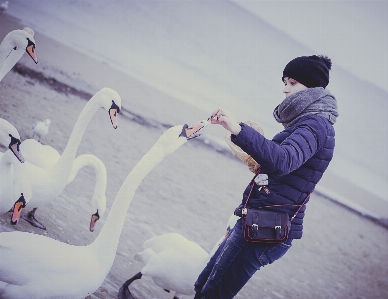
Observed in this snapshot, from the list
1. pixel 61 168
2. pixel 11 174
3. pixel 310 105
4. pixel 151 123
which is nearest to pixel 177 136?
pixel 310 105

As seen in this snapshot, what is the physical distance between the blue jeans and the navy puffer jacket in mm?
158

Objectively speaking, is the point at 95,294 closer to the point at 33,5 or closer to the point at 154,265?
the point at 154,265

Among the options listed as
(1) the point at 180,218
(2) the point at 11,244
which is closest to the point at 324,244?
(1) the point at 180,218

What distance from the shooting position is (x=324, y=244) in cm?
902

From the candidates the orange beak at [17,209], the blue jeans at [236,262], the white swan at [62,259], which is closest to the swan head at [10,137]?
the orange beak at [17,209]

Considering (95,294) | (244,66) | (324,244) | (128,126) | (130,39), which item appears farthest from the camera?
(244,66)

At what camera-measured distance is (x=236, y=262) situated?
2465 mm

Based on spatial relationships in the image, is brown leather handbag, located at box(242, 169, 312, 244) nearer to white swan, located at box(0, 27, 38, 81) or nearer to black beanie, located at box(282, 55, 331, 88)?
black beanie, located at box(282, 55, 331, 88)

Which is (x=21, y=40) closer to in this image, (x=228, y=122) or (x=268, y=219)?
(x=228, y=122)

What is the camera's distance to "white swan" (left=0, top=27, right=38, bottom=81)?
148 inches

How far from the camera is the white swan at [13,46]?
12.4 ft

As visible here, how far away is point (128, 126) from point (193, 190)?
10.0 ft

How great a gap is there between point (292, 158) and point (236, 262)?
0.88m

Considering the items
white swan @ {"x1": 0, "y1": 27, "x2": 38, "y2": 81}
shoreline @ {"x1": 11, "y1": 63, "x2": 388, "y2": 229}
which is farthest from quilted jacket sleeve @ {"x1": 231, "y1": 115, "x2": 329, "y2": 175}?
shoreline @ {"x1": 11, "y1": 63, "x2": 388, "y2": 229}
